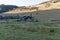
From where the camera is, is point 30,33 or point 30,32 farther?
point 30,32

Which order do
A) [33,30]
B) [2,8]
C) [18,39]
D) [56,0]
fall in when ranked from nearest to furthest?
[18,39], [33,30], [56,0], [2,8]

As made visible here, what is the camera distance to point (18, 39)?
11.7 meters

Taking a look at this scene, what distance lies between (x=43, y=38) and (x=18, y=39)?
3.78 ft

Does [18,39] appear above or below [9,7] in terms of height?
above

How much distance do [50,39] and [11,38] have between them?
1666mm

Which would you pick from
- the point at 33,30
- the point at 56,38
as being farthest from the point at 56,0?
the point at 56,38

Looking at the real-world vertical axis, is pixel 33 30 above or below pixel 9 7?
above

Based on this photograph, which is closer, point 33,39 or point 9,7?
point 33,39

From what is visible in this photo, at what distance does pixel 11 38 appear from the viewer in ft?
39.2

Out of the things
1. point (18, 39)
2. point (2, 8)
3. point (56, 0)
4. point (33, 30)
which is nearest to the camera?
point (18, 39)

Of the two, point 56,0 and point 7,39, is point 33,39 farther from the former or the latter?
point 56,0

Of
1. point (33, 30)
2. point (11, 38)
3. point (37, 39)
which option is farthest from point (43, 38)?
point (33, 30)

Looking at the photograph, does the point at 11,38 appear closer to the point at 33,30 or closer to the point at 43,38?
the point at 43,38

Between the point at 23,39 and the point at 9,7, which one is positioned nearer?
the point at 23,39
